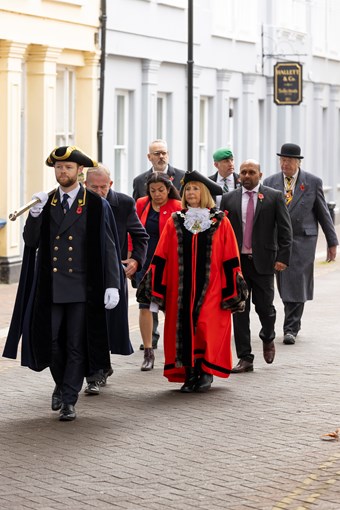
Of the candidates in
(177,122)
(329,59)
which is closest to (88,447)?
(177,122)

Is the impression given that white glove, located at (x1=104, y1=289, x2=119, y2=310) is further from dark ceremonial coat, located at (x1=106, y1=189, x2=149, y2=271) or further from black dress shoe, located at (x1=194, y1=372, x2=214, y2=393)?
dark ceremonial coat, located at (x1=106, y1=189, x2=149, y2=271)

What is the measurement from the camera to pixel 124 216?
1204cm

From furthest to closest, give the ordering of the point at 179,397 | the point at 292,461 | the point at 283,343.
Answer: the point at 283,343
the point at 179,397
the point at 292,461

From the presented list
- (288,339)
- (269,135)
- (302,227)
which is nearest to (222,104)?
(269,135)

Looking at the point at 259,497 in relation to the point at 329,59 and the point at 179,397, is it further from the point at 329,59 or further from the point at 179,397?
the point at 329,59

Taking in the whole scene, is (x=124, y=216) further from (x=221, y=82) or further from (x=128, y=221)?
(x=221, y=82)

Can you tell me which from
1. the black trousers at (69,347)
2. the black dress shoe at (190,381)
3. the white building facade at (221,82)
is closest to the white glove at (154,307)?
the black dress shoe at (190,381)

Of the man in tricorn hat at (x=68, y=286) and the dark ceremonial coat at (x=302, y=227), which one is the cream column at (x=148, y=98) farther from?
the man in tricorn hat at (x=68, y=286)

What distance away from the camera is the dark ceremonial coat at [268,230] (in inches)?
506

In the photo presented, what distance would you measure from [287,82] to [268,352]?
20.7 meters

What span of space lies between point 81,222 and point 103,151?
14.1 meters

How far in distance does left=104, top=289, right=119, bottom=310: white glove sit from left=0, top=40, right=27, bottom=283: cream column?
1053 centimetres

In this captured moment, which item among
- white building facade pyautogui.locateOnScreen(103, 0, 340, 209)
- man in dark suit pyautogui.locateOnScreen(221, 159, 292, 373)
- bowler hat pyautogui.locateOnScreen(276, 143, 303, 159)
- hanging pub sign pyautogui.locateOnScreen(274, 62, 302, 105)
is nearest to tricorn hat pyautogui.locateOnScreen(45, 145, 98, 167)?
man in dark suit pyautogui.locateOnScreen(221, 159, 292, 373)

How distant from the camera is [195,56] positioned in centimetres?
2902
